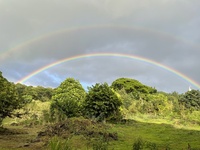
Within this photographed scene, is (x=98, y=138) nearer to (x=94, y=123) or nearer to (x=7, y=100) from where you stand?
(x=94, y=123)

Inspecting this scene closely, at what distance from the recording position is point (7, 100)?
2123 cm

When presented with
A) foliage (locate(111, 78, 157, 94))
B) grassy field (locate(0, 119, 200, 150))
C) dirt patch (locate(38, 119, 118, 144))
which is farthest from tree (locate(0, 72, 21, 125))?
foliage (locate(111, 78, 157, 94))

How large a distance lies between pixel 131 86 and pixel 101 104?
134ft

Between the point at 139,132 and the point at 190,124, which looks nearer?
the point at 139,132

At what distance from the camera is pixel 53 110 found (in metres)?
31.7

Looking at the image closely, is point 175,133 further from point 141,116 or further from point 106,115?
point 141,116

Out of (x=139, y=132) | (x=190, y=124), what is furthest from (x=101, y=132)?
(x=190, y=124)

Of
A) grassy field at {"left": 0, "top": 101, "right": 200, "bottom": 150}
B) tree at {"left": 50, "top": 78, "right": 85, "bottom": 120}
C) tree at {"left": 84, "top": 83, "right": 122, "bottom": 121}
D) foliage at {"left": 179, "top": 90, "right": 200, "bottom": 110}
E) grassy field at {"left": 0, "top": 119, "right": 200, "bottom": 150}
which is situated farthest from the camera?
foliage at {"left": 179, "top": 90, "right": 200, "bottom": 110}

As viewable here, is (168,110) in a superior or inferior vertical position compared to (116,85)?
inferior

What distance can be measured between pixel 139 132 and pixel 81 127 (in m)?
4.52

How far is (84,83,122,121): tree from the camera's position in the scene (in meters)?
27.3

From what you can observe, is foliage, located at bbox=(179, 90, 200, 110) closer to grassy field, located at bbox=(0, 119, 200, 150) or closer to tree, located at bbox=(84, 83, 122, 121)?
tree, located at bbox=(84, 83, 122, 121)

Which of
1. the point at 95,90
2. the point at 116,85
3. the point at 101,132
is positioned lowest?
the point at 101,132

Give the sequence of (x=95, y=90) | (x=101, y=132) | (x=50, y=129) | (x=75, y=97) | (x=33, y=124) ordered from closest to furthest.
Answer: (x=101, y=132)
(x=50, y=129)
(x=95, y=90)
(x=33, y=124)
(x=75, y=97)
